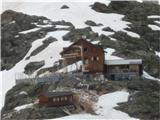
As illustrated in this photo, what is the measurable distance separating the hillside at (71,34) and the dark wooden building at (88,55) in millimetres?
2887

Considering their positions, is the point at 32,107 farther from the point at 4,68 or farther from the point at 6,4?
the point at 6,4

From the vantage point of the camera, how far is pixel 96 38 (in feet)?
236

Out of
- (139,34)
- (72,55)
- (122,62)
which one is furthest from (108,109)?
(139,34)

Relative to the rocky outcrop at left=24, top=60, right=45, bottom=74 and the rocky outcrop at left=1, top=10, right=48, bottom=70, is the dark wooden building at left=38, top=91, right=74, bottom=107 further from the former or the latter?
the rocky outcrop at left=1, top=10, right=48, bottom=70

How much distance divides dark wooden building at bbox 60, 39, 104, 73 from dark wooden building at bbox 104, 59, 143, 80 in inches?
34.0

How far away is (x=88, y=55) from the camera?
6184 centimetres

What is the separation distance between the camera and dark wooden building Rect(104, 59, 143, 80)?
6110 centimetres

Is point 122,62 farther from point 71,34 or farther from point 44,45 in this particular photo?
point 44,45

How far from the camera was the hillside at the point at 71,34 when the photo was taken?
65.4 metres

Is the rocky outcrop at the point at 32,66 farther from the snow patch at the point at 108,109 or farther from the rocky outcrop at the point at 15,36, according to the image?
the snow patch at the point at 108,109

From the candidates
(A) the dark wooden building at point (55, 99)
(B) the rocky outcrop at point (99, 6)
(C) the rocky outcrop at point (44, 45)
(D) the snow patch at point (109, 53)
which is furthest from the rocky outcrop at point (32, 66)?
(B) the rocky outcrop at point (99, 6)

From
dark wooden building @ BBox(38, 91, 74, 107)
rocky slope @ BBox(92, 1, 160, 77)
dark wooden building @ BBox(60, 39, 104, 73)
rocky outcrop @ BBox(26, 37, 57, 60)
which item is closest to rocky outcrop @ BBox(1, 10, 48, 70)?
rocky outcrop @ BBox(26, 37, 57, 60)

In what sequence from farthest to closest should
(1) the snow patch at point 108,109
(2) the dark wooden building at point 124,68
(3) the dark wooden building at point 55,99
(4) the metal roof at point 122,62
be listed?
(4) the metal roof at point 122,62
(2) the dark wooden building at point 124,68
(3) the dark wooden building at point 55,99
(1) the snow patch at point 108,109

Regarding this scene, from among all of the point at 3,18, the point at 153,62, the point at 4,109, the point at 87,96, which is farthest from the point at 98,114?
the point at 3,18
